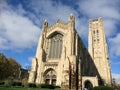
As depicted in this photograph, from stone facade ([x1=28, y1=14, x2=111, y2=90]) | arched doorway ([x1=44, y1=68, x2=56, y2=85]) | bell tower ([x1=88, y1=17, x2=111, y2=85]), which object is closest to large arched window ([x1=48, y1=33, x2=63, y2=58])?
stone facade ([x1=28, y1=14, x2=111, y2=90])

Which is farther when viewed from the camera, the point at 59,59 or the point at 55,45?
the point at 55,45

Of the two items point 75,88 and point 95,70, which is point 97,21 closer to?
point 95,70

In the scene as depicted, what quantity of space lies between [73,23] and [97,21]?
139 feet

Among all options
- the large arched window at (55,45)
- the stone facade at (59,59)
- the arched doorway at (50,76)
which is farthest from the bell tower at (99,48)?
the arched doorway at (50,76)

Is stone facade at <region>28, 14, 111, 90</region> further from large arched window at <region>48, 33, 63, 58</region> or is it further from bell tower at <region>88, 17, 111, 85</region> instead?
bell tower at <region>88, 17, 111, 85</region>

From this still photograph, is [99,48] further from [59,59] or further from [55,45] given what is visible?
[59,59]

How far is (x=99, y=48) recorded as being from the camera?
7131cm

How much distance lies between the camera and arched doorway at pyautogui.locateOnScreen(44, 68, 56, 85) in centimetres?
3841

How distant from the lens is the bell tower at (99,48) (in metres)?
64.4

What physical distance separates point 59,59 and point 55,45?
5.10 meters

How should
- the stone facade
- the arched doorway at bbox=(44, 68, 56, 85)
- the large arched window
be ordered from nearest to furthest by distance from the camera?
the stone facade < the arched doorway at bbox=(44, 68, 56, 85) < the large arched window

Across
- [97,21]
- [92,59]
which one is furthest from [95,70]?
[97,21]

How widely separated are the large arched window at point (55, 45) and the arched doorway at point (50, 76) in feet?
14.6

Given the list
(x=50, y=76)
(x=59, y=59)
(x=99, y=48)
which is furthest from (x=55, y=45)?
(x=99, y=48)
